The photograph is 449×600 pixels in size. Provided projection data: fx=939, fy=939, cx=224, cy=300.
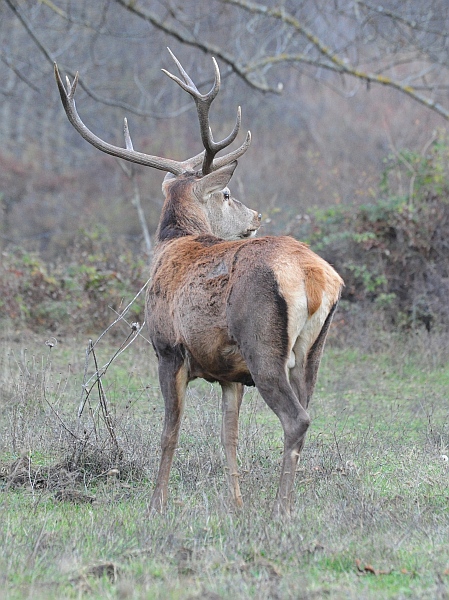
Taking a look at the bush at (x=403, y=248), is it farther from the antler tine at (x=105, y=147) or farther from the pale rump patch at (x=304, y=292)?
the pale rump patch at (x=304, y=292)

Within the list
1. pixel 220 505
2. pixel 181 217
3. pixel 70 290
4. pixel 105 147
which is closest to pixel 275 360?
pixel 220 505

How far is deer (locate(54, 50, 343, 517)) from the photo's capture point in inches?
207

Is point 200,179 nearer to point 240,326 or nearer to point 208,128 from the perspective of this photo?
point 208,128

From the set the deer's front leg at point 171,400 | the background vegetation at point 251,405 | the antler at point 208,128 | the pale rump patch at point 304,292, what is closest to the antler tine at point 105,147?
the antler at point 208,128

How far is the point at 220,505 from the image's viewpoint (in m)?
5.45

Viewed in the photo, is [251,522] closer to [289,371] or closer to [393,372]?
[289,371]

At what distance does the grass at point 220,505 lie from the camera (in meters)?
4.18

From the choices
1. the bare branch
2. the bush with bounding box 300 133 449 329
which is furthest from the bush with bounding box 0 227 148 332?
the bare branch

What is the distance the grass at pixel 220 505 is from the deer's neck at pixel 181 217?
4.83 feet

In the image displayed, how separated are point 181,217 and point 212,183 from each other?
1.53ft

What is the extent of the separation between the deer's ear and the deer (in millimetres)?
556

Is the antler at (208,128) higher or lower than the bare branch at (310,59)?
lower

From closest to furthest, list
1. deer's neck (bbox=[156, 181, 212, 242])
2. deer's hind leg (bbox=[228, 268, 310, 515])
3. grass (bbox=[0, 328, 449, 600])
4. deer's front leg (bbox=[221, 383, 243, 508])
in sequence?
grass (bbox=[0, 328, 449, 600]) < deer's hind leg (bbox=[228, 268, 310, 515]) < deer's front leg (bbox=[221, 383, 243, 508]) < deer's neck (bbox=[156, 181, 212, 242])

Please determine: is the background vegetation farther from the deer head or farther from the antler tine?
the antler tine
